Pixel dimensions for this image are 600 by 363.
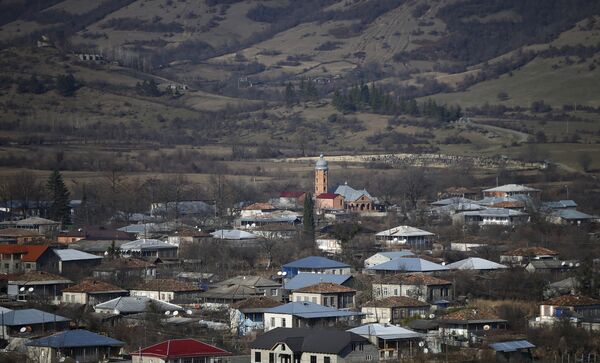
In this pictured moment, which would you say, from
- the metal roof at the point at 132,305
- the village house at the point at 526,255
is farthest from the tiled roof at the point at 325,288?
the village house at the point at 526,255

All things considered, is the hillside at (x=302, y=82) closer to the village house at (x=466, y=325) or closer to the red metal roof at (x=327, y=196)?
the red metal roof at (x=327, y=196)

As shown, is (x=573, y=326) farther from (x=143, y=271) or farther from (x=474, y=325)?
(x=143, y=271)

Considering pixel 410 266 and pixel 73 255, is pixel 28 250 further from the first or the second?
pixel 410 266

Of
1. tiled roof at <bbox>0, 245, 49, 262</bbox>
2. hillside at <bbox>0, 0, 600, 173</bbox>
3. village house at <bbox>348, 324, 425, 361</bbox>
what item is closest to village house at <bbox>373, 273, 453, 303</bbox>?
village house at <bbox>348, 324, 425, 361</bbox>

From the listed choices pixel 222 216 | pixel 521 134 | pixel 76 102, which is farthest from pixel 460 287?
pixel 76 102

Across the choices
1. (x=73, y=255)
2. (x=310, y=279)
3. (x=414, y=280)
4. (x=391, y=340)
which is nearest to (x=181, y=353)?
(x=391, y=340)

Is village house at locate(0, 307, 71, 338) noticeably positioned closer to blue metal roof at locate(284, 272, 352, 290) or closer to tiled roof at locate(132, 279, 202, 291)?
tiled roof at locate(132, 279, 202, 291)
